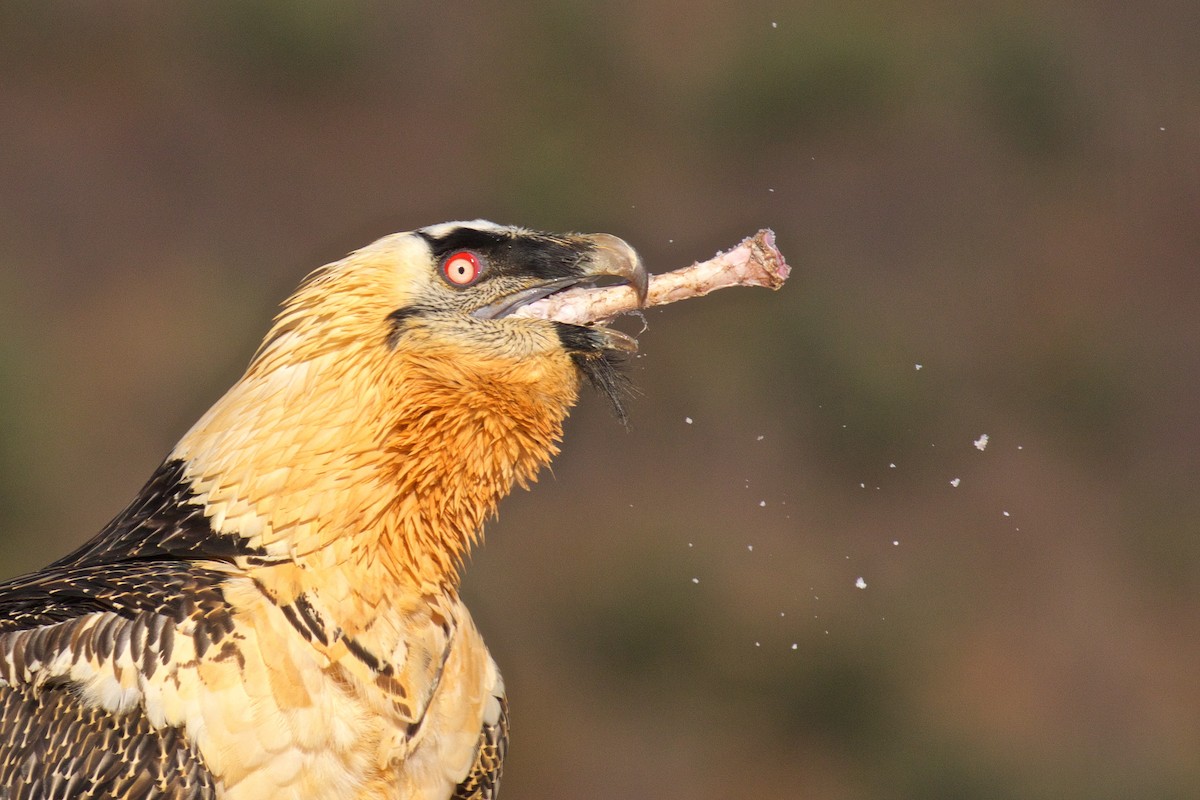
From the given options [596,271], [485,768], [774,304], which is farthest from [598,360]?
[774,304]

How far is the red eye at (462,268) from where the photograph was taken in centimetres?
331

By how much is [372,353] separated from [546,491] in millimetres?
7688

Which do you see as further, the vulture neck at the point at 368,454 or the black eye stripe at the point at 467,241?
the black eye stripe at the point at 467,241

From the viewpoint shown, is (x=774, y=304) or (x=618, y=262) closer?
(x=618, y=262)

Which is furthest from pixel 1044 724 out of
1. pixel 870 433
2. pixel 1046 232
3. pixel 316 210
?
pixel 316 210

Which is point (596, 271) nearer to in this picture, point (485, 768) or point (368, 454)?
point (368, 454)

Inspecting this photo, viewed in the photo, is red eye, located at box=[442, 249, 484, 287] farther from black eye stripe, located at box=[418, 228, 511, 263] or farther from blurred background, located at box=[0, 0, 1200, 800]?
blurred background, located at box=[0, 0, 1200, 800]

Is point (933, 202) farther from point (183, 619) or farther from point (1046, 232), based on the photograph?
point (183, 619)

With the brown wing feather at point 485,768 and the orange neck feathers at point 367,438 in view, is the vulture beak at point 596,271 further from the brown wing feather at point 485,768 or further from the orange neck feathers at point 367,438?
the brown wing feather at point 485,768

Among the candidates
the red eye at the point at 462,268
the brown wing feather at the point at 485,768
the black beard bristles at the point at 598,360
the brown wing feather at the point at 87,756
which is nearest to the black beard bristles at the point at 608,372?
the black beard bristles at the point at 598,360

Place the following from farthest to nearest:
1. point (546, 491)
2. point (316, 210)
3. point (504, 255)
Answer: point (316, 210) < point (546, 491) < point (504, 255)

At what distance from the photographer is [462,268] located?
→ 333 cm

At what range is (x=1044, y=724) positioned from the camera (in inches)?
402

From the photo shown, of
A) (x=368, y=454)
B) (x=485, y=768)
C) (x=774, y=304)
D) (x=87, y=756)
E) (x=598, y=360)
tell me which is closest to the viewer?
(x=87, y=756)
